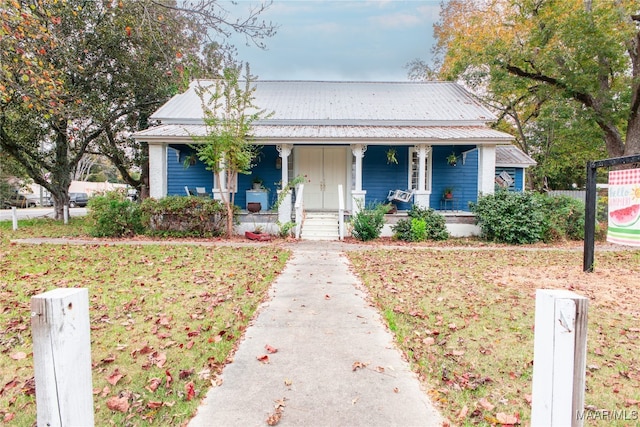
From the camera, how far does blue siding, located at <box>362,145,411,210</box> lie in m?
14.5

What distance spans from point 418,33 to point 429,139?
48.5 ft

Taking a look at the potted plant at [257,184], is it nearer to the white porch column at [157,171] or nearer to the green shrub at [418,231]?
the white porch column at [157,171]

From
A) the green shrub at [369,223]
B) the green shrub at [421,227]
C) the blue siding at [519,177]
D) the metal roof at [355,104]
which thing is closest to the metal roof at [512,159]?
the blue siding at [519,177]

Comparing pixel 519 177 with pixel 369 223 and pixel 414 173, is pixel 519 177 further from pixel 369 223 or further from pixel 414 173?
pixel 369 223

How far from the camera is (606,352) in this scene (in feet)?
11.4

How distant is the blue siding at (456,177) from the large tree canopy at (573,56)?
4909mm

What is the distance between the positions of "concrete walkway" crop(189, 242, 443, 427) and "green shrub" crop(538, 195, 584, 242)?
362 inches

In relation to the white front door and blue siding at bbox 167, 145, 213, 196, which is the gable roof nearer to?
the white front door

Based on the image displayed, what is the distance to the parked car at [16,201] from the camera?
3469 cm

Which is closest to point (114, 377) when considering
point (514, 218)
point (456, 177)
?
point (514, 218)

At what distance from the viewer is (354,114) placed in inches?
586

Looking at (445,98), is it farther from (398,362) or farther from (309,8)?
(398,362)

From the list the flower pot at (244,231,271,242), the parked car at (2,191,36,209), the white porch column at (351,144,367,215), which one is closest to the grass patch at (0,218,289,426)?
the flower pot at (244,231,271,242)

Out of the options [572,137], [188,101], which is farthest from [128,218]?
[572,137]
